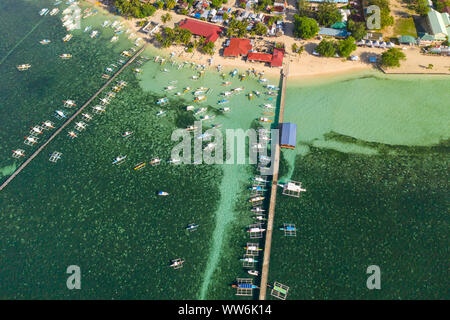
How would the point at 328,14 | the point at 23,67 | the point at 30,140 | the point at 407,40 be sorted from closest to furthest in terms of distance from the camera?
1. the point at 30,140
2. the point at 407,40
3. the point at 328,14
4. the point at 23,67

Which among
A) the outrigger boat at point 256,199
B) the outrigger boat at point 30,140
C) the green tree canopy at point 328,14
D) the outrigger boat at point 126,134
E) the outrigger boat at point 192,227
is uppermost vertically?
the green tree canopy at point 328,14

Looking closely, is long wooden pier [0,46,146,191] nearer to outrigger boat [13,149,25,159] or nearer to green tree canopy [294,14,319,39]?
outrigger boat [13,149,25,159]

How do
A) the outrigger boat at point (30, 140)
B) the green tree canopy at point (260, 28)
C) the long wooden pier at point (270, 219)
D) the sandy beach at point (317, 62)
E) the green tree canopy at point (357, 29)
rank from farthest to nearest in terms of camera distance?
the green tree canopy at point (260, 28), the green tree canopy at point (357, 29), the sandy beach at point (317, 62), the outrigger boat at point (30, 140), the long wooden pier at point (270, 219)

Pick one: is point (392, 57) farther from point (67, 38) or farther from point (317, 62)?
point (67, 38)

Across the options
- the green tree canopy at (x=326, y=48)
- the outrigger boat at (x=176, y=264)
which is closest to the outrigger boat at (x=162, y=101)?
the outrigger boat at (x=176, y=264)

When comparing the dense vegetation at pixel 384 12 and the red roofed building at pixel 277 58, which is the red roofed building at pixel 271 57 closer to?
the red roofed building at pixel 277 58

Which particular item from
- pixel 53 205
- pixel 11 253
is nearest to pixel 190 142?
pixel 53 205

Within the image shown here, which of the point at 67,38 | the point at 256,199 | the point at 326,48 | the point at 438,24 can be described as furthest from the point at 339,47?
the point at 67,38

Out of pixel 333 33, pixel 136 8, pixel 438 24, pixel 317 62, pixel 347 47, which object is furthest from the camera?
pixel 136 8
